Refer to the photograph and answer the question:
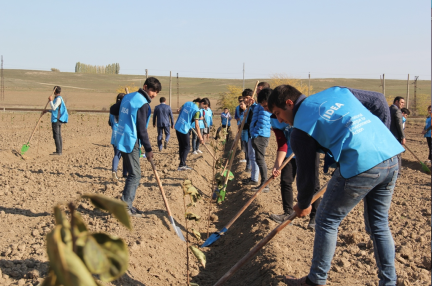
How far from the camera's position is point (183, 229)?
5.60m

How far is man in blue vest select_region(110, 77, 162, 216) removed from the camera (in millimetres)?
5203

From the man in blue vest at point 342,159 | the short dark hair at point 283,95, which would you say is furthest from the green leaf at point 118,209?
the short dark hair at point 283,95

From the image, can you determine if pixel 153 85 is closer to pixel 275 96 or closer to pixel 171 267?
pixel 171 267

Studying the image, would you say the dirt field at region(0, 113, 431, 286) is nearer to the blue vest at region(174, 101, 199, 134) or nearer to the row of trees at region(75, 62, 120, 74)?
the blue vest at region(174, 101, 199, 134)

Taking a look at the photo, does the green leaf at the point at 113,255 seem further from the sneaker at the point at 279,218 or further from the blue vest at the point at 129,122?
the sneaker at the point at 279,218

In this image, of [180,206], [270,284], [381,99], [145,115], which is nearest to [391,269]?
[270,284]

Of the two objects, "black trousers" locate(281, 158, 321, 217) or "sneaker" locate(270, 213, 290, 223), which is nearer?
"black trousers" locate(281, 158, 321, 217)

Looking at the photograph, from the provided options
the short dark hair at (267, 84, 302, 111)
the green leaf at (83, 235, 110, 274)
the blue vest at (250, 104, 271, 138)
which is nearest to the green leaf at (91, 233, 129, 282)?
the green leaf at (83, 235, 110, 274)

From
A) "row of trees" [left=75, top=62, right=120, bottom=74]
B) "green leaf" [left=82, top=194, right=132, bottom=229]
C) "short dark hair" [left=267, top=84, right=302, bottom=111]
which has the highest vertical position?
"row of trees" [left=75, top=62, right=120, bottom=74]

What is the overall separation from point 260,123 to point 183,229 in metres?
2.37

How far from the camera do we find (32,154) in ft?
37.1

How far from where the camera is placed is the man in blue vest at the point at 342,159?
8.63 feet

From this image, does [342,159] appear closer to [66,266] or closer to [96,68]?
[66,266]

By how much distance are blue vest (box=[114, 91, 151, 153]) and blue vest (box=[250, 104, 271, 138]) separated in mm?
2367
